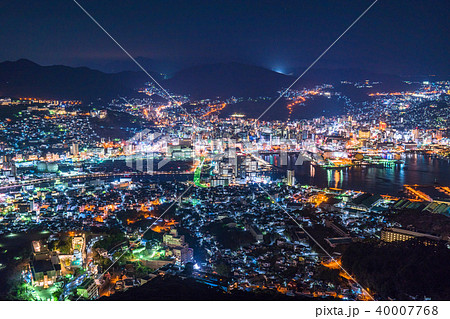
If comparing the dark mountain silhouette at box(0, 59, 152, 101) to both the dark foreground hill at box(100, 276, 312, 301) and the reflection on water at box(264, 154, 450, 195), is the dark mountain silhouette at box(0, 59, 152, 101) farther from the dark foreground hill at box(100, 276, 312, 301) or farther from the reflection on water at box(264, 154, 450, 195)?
the dark foreground hill at box(100, 276, 312, 301)

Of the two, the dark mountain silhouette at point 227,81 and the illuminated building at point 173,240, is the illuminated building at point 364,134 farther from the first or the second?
the illuminated building at point 173,240

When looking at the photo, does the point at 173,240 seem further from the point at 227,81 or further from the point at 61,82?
the point at 227,81

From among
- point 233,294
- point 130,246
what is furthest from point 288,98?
point 233,294

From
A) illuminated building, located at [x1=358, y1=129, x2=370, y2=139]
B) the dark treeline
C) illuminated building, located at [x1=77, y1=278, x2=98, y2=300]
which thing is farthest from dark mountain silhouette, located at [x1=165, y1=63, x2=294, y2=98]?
illuminated building, located at [x1=77, y1=278, x2=98, y2=300]

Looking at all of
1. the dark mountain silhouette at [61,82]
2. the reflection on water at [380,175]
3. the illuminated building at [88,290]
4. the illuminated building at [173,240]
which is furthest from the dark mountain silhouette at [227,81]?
the illuminated building at [88,290]
